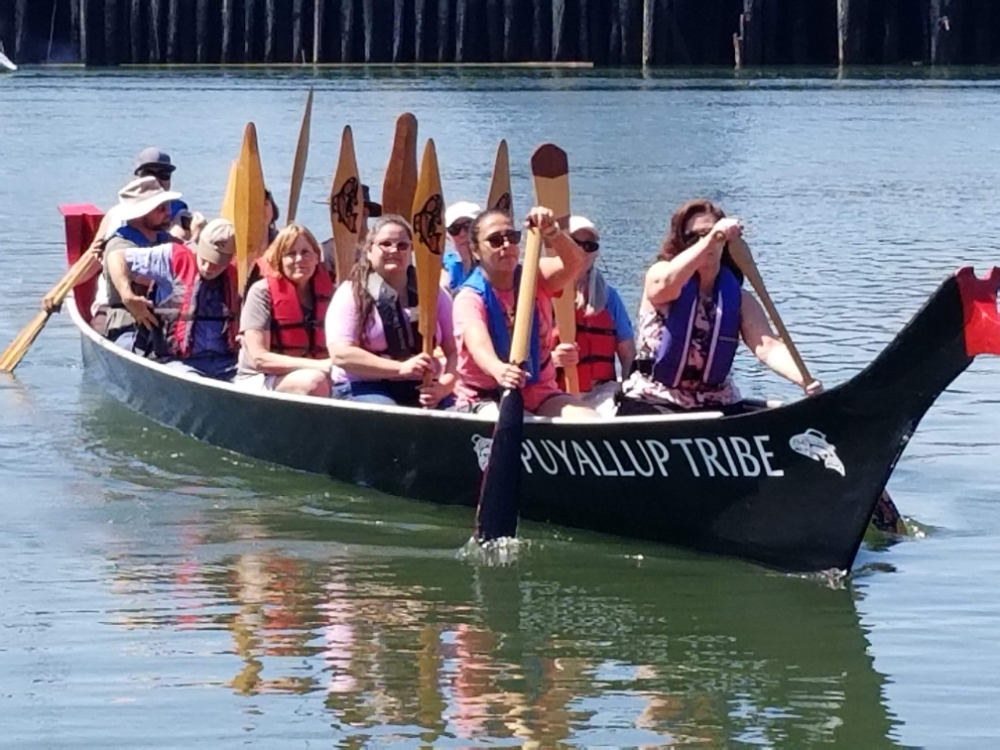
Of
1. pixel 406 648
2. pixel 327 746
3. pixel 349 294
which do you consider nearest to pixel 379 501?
pixel 349 294

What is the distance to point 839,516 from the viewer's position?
7.70 metres

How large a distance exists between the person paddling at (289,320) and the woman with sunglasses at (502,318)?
3.51ft

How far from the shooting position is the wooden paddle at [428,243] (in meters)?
9.02

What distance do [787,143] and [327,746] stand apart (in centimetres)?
2236

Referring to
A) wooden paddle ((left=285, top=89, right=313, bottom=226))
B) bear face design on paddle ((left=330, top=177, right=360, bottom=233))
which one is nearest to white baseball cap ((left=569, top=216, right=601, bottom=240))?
bear face design on paddle ((left=330, top=177, right=360, bottom=233))

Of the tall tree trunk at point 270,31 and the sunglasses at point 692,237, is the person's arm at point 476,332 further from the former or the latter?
the tall tree trunk at point 270,31

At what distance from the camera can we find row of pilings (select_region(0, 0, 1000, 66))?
39125mm

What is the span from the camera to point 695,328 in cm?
798

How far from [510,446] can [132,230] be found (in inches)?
154

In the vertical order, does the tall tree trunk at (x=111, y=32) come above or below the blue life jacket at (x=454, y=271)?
above

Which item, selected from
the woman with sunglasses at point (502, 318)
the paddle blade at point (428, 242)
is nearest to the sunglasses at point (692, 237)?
the woman with sunglasses at point (502, 318)

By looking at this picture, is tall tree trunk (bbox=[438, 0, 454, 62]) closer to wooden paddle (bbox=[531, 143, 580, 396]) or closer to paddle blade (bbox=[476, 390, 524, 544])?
wooden paddle (bbox=[531, 143, 580, 396])

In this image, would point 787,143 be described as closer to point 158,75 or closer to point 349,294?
point 158,75

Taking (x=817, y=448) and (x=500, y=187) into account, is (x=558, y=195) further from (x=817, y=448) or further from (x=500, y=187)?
(x=817, y=448)
